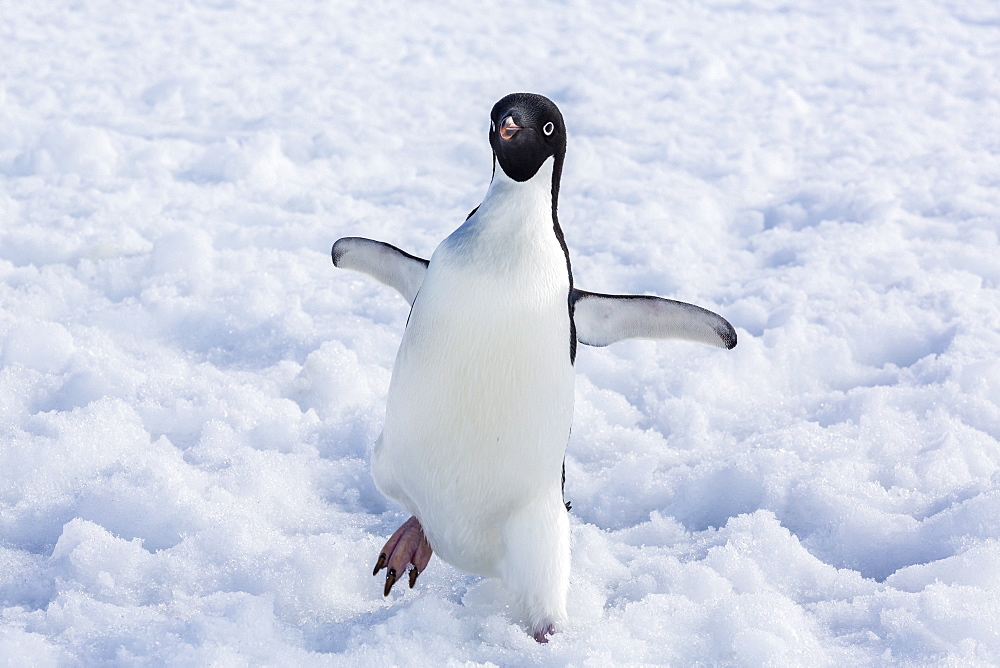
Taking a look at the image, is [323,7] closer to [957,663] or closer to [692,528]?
[692,528]

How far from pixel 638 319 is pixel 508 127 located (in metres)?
0.50

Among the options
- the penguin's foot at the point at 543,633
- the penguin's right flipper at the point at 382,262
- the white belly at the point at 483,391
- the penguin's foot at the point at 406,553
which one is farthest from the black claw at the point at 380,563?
the penguin's right flipper at the point at 382,262

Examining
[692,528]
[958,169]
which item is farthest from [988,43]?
[692,528]

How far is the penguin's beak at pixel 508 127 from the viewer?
176 cm

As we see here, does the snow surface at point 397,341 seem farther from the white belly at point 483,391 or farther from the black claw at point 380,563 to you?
the white belly at point 483,391

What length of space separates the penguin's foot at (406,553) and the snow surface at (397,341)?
78 mm

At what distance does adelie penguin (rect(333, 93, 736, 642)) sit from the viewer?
1.82 m

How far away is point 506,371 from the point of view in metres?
1.84

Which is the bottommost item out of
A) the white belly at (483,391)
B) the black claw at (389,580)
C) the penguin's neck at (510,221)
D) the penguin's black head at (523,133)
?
the black claw at (389,580)

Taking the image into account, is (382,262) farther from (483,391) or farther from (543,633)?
(543,633)

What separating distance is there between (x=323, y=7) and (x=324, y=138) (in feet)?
9.75

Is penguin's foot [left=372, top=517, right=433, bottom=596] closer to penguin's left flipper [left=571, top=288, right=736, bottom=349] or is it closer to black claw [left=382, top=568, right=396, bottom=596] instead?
black claw [left=382, top=568, right=396, bottom=596]

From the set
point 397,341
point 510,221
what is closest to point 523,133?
point 510,221

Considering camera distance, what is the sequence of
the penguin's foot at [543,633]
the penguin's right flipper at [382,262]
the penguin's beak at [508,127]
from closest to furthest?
the penguin's beak at [508,127] < the penguin's foot at [543,633] < the penguin's right flipper at [382,262]
